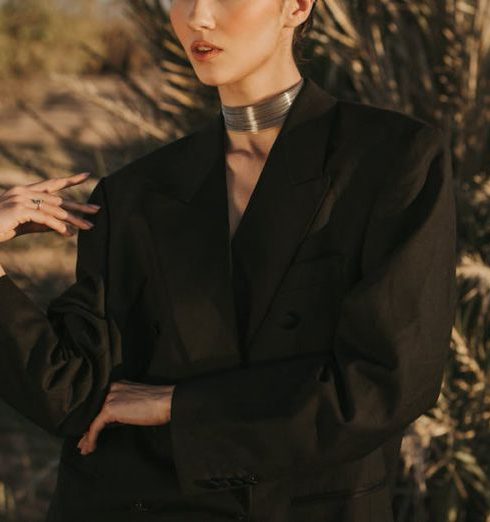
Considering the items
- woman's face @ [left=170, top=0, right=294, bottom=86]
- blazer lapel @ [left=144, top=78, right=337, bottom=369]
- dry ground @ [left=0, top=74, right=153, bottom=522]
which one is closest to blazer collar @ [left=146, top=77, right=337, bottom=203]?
blazer lapel @ [left=144, top=78, right=337, bottom=369]

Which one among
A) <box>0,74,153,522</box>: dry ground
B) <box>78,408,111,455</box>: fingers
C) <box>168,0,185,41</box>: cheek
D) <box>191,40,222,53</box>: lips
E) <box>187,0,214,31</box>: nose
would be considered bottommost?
<box>0,74,153,522</box>: dry ground

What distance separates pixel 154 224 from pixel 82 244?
0.44 feet

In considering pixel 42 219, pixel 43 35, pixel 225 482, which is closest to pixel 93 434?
pixel 225 482

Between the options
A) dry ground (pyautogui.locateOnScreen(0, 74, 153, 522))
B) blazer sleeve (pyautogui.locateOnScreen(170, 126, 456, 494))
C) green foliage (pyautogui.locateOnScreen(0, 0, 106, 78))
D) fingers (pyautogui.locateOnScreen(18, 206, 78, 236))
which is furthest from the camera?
green foliage (pyautogui.locateOnScreen(0, 0, 106, 78))

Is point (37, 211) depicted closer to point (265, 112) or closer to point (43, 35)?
point (265, 112)

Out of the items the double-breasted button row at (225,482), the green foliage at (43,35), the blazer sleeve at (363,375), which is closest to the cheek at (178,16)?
the blazer sleeve at (363,375)

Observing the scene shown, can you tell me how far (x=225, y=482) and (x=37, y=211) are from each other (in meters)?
0.55

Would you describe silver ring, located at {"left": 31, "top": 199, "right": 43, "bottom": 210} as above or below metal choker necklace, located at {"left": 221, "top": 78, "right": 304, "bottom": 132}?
below

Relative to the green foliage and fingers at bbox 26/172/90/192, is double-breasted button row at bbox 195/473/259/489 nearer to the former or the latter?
fingers at bbox 26/172/90/192

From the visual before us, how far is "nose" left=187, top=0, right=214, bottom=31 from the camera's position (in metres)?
1.73

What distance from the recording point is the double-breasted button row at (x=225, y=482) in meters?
1.71

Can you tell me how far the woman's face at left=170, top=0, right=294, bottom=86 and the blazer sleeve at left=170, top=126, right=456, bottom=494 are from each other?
11.5 inches

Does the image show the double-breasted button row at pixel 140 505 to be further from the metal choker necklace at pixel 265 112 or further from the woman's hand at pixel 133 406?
the metal choker necklace at pixel 265 112

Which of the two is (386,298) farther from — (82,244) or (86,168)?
(86,168)
